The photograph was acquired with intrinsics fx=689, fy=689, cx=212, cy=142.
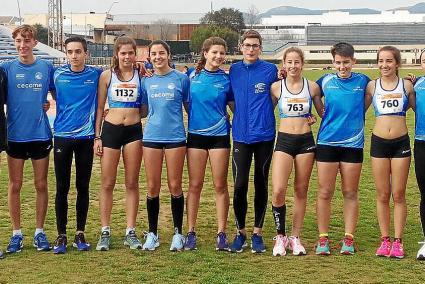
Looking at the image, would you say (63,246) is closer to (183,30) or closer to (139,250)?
(139,250)

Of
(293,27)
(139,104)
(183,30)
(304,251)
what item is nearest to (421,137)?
(304,251)

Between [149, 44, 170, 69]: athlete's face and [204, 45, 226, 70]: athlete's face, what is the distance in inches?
15.6

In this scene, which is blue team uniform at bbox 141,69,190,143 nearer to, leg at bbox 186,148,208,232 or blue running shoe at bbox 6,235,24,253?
leg at bbox 186,148,208,232

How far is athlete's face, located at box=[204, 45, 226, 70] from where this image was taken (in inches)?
249

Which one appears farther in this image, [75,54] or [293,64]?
[75,54]

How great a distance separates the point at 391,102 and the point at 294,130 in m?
0.89

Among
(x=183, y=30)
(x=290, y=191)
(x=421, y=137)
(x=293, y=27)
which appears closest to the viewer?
(x=421, y=137)

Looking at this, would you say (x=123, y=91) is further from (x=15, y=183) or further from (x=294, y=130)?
(x=294, y=130)

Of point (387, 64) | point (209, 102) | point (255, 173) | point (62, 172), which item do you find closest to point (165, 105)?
point (209, 102)

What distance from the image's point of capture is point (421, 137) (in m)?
6.16

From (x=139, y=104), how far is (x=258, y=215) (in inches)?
60.3

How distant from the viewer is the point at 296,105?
20.4 ft

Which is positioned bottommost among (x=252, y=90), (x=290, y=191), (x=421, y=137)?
(x=290, y=191)

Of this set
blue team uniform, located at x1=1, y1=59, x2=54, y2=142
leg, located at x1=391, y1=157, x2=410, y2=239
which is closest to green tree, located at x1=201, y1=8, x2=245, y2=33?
blue team uniform, located at x1=1, y1=59, x2=54, y2=142
